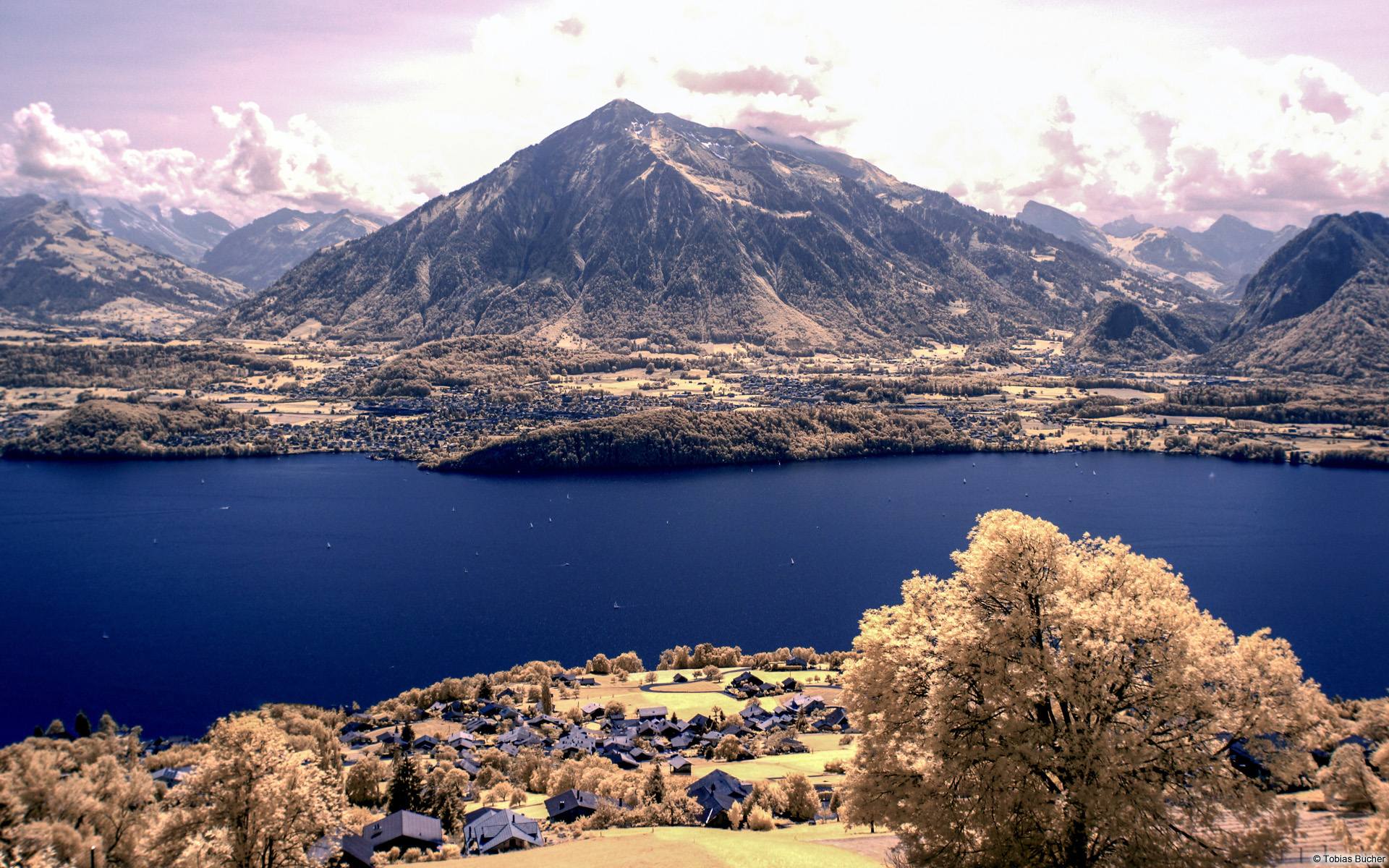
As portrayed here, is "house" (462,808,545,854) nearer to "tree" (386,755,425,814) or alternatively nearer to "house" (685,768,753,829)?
"tree" (386,755,425,814)

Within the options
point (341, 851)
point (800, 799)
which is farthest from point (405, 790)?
point (800, 799)

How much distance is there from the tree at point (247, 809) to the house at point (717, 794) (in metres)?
14.8

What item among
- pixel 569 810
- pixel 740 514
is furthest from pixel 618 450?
pixel 569 810

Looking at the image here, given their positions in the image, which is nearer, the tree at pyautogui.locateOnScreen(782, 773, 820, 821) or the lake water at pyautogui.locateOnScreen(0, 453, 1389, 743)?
the tree at pyautogui.locateOnScreen(782, 773, 820, 821)

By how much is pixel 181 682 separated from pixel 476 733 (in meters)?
38.8

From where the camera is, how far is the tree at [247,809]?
2686cm

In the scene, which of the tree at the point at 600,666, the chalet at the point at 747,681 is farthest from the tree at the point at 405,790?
the tree at the point at 600,666

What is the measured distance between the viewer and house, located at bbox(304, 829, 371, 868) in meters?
32.0

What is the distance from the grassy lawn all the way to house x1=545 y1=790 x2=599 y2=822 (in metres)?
4.38

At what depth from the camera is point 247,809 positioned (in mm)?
27094

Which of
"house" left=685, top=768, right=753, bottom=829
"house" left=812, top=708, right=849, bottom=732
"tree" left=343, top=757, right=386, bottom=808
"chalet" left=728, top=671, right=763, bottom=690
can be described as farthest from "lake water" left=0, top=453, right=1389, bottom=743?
"house" left=685, top=768, right=753, bottom=829

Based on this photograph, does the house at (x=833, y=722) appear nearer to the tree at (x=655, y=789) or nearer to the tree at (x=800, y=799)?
the tree at (x=655, y=789)

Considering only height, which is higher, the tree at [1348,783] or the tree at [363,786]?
the tree at [1348,783]

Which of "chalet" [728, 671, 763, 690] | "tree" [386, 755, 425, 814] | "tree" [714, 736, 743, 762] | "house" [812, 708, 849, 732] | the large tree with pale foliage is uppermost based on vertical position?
the large tree with pale foliage
